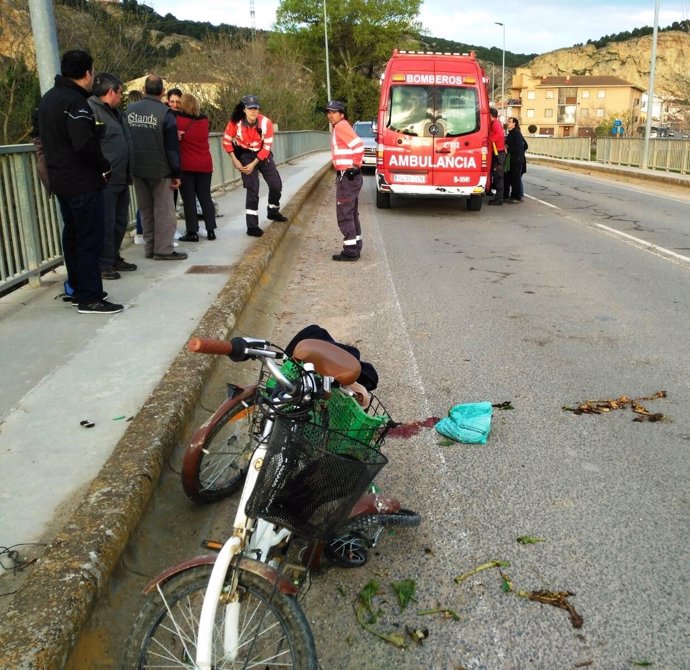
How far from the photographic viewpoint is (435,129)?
13820mm

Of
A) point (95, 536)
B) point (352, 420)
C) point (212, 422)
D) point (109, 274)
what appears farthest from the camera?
point (109, 274)

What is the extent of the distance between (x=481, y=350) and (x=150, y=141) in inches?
166

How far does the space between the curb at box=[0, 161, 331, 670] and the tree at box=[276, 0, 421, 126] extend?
209 feet

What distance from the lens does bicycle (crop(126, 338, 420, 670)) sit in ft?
7.25

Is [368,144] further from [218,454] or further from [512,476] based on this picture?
[218,454]

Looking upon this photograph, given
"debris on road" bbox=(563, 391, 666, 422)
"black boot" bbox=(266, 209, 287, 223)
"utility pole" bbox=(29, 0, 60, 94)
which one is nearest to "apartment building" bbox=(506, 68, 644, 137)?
"black boot" bbox=(266, 209, 287, 223)

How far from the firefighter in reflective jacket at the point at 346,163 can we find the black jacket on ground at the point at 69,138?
3.50m

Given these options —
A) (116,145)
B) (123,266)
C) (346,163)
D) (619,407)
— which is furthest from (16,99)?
(619,407)

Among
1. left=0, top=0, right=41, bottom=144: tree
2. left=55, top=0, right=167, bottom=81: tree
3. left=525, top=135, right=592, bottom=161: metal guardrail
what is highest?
left=55, top=0, right=167, bottom=81: tree

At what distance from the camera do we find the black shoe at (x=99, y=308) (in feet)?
19.8

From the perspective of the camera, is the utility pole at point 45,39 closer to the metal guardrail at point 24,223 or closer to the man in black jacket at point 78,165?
the metal guardrail at point 24,223

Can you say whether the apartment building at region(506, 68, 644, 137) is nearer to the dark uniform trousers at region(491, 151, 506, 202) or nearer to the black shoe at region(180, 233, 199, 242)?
the dark uniform trousers at region(491, 151, 506, 202)

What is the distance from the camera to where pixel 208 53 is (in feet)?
98.2

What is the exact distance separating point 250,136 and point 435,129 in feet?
15.9
